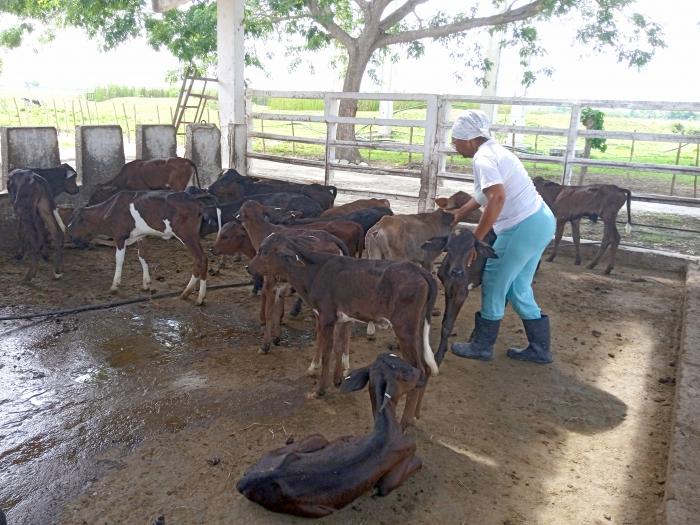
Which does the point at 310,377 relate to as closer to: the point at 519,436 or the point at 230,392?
the point at 230,392

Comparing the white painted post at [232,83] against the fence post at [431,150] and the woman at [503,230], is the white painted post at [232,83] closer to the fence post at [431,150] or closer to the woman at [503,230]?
the fence post at [431,150]

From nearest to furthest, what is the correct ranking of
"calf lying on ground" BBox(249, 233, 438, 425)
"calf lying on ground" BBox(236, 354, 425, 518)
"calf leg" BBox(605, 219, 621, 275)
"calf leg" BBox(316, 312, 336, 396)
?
"calf lying on ground" BBox(236, 354, 425, 518)
"calf lying on ground" BBox(249, 233, 438, 425)
"calf leg" BBox(316, 312, 336, 396)
"calf leg" BBox(605, 219, 621, 275)

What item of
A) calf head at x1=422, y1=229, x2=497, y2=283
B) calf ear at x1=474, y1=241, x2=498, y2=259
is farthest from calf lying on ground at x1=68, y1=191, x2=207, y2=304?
calf ear at x1=474, y1=241, x2=498, y2=259

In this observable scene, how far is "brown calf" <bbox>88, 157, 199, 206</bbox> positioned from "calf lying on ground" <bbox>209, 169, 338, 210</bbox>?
683mm

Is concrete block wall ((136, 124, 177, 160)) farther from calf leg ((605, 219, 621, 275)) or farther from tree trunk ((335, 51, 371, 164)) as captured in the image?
tree trunk ((335, 51, 371, 164))

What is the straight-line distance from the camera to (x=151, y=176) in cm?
1023

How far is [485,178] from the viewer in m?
5.23

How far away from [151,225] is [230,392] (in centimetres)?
334

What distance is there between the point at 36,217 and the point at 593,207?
25.9 ft

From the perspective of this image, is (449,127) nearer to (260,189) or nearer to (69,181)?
(260,189)

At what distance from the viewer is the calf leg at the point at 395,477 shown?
3.71m

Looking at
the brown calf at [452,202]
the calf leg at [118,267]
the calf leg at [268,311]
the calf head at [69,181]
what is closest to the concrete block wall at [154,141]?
the calf head at [69,181]

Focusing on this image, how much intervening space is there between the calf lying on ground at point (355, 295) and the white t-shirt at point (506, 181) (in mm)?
1101

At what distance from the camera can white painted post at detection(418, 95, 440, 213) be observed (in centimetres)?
1068
